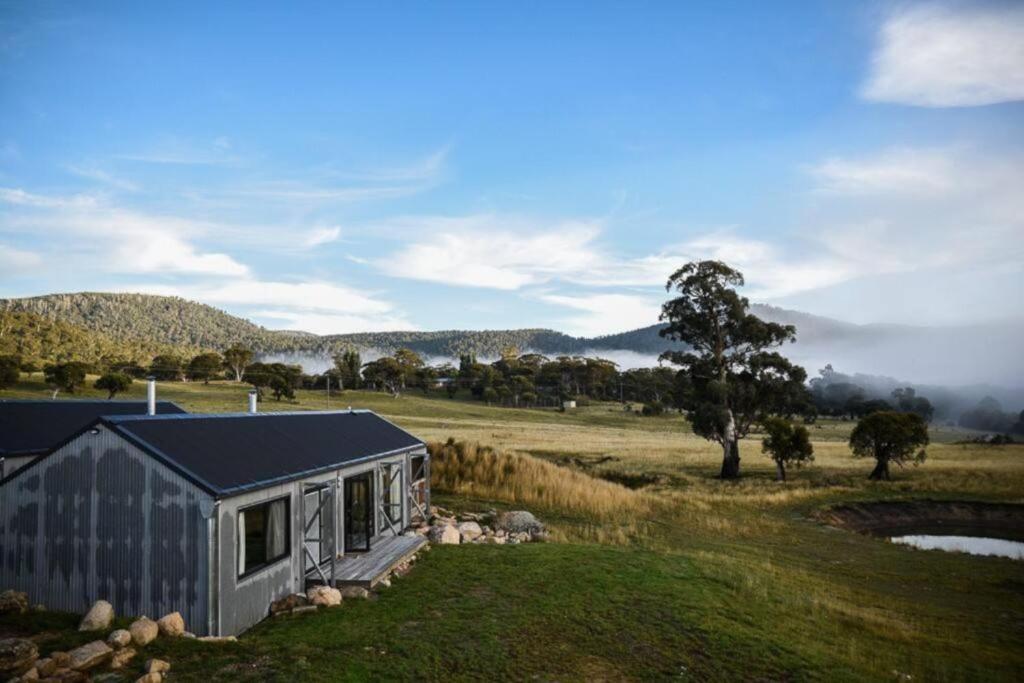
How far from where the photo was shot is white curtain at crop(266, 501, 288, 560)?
1353 centimetres

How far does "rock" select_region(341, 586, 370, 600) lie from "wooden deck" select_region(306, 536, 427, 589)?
0.21m

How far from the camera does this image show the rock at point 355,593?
48.0ft

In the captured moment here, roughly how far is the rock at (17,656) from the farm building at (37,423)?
8955 mm

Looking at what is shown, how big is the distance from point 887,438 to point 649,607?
3369 centimetres

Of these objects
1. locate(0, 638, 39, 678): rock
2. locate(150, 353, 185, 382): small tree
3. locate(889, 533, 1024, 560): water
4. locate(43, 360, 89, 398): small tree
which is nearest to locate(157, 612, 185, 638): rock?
locate(0, 638, 39, 678): rock

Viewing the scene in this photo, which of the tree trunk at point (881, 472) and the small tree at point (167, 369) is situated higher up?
the small tree at point (167, 369)

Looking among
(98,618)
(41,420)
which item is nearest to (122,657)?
(98,618)

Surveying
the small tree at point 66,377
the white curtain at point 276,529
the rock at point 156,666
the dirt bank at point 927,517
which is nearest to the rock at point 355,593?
the white curtain at point 276,529

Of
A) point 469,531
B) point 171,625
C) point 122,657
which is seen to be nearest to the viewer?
point 122,657

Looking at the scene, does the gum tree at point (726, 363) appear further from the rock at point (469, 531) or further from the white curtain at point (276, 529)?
the white curtain at point (276, 529)

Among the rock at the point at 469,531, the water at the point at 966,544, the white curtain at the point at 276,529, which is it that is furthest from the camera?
the water at the point at 966,544

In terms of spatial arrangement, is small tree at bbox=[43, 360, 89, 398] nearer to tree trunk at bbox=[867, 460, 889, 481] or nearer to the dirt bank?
the dirt bank

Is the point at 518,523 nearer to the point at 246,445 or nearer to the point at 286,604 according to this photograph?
the point at 286,604

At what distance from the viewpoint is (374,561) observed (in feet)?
55.0
